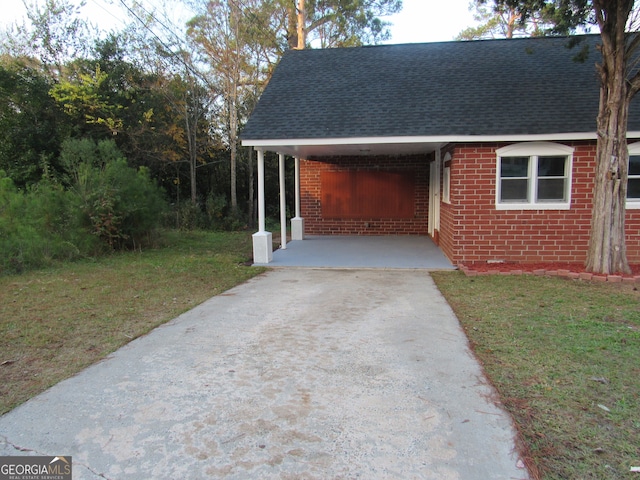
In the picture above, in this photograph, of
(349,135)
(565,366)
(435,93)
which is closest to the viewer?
(565,366)

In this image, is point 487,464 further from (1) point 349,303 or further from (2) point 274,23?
(2) point 274,23

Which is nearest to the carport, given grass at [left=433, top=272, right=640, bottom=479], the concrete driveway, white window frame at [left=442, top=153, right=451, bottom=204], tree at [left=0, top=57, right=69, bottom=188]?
white window frame at [left=442, top=153, right=451, bottom=204]

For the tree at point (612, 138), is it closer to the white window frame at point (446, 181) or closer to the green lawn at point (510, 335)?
the green lawn at point (510, 335)

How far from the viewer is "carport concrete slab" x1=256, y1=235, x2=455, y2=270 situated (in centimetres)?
914

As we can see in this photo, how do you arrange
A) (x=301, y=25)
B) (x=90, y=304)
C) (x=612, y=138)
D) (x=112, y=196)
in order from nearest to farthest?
(x=90, y=304), (x=612, y=138), (x=112, y=196), (x=301, y=25)

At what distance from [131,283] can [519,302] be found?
6.01 meters

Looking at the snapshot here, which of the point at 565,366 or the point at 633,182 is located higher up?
the point at 633,182

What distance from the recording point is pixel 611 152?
7.47 metres

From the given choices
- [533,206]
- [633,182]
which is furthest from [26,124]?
[633,182]

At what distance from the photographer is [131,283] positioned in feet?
24.5

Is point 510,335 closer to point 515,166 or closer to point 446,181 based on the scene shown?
point 515,166

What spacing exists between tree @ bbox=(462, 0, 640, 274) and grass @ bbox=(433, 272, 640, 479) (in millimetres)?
967

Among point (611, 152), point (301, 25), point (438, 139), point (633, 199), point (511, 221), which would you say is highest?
point (301, 25)

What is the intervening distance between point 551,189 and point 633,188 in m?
1.57
